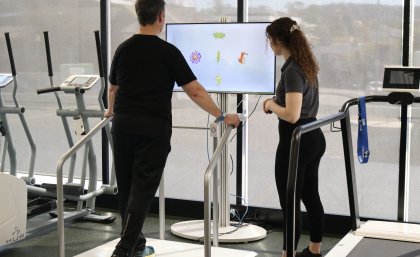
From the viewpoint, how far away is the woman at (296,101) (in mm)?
3795

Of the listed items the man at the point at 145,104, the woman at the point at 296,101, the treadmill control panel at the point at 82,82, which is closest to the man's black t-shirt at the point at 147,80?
the man at the point at 145,104

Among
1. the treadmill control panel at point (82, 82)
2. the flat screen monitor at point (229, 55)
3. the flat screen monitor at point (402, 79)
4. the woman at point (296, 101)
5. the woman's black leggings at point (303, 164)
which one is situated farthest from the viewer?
the treadmill control panel at point (82, 82)

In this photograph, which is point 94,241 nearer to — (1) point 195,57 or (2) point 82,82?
(2) point 82,82

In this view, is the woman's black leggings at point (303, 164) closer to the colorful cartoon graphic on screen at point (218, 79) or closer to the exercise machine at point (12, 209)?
the colorful cartoon graphic on screen at point (218, 79)

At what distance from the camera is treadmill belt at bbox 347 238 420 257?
3.96 metres

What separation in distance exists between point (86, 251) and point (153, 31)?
1.85m

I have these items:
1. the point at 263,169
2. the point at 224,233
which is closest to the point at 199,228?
the point at 224,233

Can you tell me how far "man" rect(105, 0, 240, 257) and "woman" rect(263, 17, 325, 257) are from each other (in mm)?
332

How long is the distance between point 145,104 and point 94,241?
1932 millimetres

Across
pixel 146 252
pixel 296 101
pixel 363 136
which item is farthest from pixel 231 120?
pixel 146 252

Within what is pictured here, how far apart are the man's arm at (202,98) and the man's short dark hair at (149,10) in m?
0.43

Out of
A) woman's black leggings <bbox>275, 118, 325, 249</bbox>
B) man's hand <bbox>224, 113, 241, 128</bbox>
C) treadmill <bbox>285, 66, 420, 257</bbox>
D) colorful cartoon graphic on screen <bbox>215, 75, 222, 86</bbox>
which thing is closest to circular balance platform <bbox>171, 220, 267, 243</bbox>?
treadmill <bbox>285, 66, 420, 257</bbox>

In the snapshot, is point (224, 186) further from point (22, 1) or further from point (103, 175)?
point (22, 1)

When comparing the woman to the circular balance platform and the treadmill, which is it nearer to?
the treadmill
